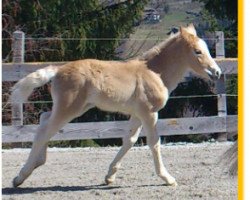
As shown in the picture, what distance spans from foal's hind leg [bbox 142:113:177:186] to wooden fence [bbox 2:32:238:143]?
9.48ft

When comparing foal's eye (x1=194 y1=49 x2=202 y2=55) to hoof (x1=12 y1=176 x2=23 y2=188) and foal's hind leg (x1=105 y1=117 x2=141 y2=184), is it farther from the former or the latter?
hoof (x1=12 y1=176 x2=23 y2=188)

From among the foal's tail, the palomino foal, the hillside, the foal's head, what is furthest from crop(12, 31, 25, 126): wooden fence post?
the hillside

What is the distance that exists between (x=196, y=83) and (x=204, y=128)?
4898 millimetres

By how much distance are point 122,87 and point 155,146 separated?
0.64 m

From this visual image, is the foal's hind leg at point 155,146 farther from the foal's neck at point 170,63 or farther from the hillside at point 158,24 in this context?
the hillside at point 158,24

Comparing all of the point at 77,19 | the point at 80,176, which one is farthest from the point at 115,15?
the point at 80,176

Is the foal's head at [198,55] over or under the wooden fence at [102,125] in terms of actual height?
over

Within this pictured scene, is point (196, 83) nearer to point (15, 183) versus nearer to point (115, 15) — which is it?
point (115, 15)

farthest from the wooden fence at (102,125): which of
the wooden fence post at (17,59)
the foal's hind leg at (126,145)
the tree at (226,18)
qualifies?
the tree at (226,18)

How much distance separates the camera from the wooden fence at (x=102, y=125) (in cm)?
880

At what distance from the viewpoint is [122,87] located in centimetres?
570

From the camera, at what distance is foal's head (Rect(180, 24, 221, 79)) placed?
20.0ft

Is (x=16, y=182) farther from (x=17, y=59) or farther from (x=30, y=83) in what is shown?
(x=17, y=59)

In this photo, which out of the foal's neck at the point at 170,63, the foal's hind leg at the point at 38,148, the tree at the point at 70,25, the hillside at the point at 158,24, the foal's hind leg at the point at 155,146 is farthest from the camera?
the hillside at the point at 158,24
